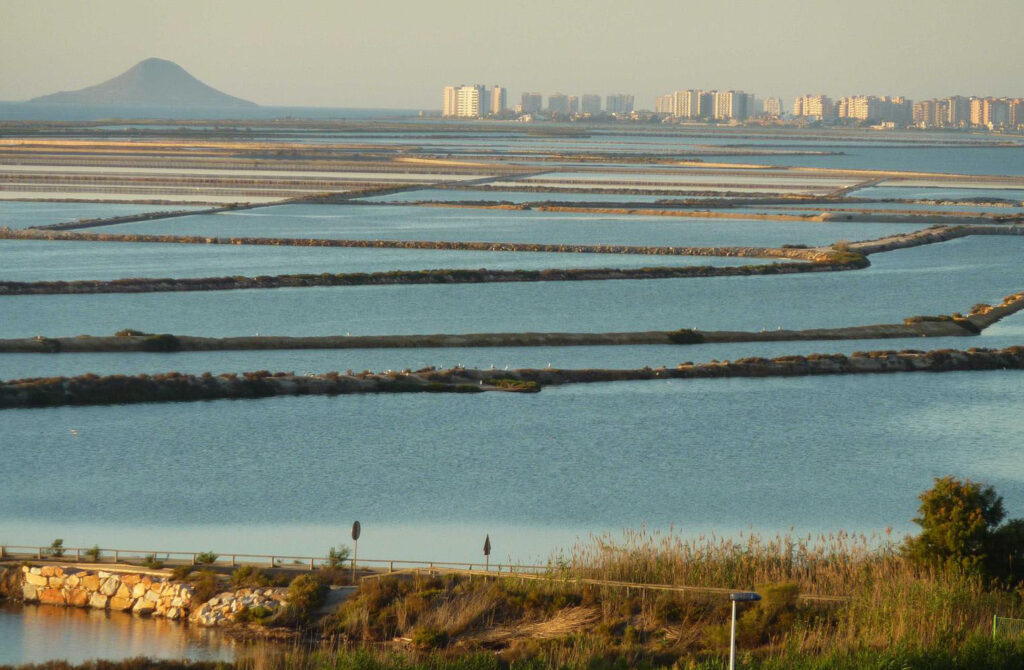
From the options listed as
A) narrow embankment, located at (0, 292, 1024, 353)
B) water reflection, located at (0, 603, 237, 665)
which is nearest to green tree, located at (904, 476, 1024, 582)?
water reflection, located at (0, 603, 237, 665)

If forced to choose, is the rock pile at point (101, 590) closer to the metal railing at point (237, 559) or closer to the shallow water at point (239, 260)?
the metal railing at point (237, 559)

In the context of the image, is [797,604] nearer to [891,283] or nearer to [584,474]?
[584,474]

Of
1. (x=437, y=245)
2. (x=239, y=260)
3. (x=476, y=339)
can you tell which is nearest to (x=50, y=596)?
(x=476, y=339)

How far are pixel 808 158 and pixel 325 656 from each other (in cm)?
11581

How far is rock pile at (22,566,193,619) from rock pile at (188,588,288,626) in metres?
0.32

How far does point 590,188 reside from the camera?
76438 millimetres

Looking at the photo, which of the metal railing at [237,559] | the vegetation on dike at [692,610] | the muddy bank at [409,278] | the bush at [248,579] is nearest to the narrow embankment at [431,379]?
the metal railing at [237,559]

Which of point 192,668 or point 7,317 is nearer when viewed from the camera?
point 192,668

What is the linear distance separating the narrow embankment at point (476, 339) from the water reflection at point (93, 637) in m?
15.3

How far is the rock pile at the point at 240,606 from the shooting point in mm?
13906

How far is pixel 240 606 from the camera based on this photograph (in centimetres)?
1402

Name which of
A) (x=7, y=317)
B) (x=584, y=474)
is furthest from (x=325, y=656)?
(x=7, y=317)

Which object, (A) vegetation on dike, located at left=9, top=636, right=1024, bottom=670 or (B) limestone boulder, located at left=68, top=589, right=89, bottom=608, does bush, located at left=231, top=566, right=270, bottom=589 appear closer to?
(B) limestone boulder, located at left=68, top=589, right=89, bottom=608

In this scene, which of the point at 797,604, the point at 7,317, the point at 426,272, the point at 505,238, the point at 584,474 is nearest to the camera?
the point at 797,604
